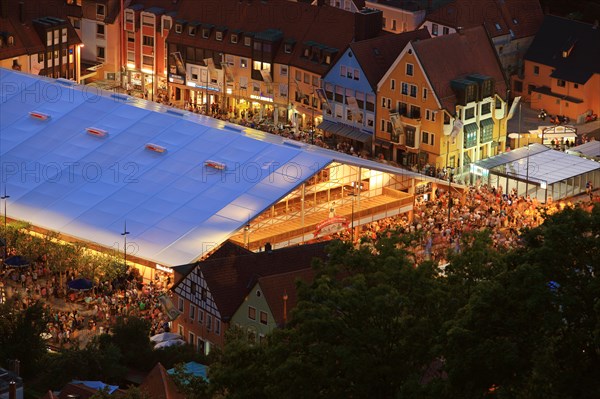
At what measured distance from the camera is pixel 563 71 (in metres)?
116

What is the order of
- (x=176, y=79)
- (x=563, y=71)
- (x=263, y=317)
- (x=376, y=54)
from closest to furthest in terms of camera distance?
1. (x=263, y=317)
2. (x=376, y=54)
3. (x=563, y=71)
4. (x=176, y=79)

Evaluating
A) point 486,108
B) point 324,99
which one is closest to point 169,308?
point 486,108

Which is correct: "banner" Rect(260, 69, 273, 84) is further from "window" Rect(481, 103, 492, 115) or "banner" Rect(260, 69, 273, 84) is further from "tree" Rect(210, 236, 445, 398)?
"tree" Rect(210, 236, 445, 398)

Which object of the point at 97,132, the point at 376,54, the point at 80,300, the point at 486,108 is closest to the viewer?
the point at 80,300

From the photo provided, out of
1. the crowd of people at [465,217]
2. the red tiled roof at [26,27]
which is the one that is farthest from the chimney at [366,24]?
the red tiled roof at [26,27]

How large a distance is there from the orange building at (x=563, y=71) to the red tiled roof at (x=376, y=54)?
11967mm

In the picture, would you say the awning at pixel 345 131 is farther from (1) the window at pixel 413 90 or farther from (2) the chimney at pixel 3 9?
(2) the chimney at pixel 3 9

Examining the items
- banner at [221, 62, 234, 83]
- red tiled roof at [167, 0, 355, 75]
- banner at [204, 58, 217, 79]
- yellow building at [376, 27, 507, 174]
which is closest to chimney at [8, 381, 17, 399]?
yellow building at [376, 27, 507, 174]

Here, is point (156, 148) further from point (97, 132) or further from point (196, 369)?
point (196, 369)

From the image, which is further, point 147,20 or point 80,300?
point 147,20

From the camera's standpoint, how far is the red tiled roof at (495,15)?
118 metres

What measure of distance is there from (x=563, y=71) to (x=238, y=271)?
4683 centimetres

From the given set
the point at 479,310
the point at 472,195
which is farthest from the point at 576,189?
the point at 479,310

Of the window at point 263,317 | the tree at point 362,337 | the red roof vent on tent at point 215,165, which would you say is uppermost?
the tree at point 362,337
